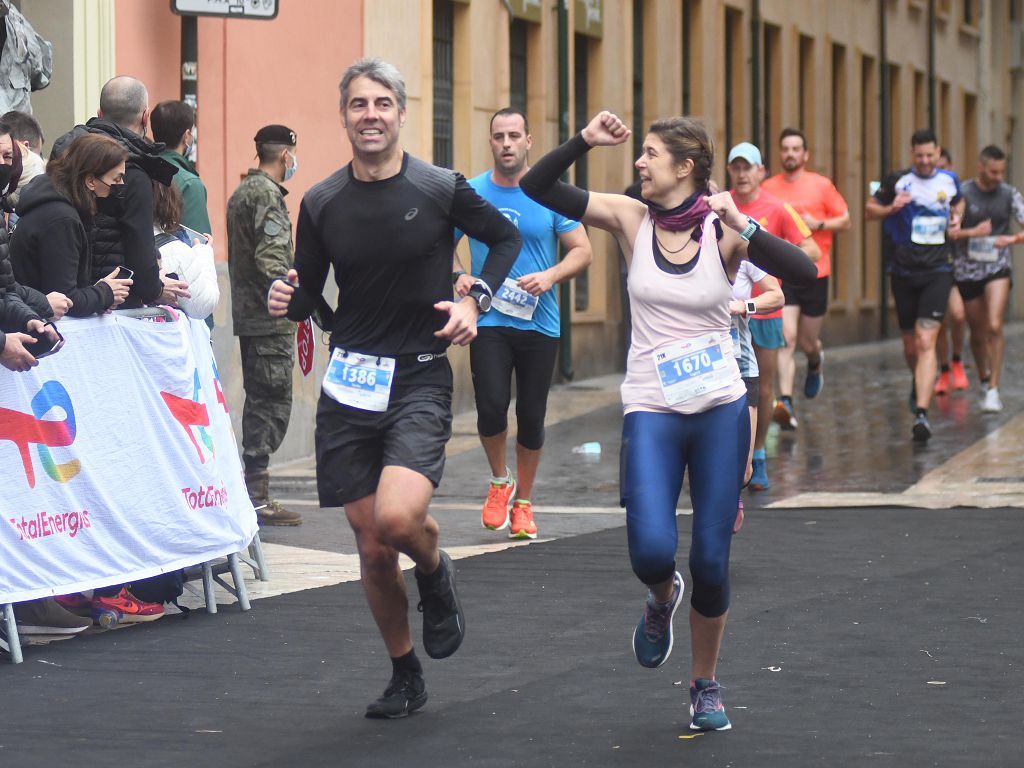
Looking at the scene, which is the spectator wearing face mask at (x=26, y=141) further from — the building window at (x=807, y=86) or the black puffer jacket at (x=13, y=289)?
the building window at (x=807, y=86)

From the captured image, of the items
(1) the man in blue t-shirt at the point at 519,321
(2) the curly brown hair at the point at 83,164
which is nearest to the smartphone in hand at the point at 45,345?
(2) the curly brown hair at the point at 83,164

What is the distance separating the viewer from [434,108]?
18.8 metres

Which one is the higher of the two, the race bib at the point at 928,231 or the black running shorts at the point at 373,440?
the race bib at the point at 928,231

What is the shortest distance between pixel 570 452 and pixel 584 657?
7808mm

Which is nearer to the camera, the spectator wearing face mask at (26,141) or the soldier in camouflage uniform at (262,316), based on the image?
the spectator wearing face mask at (26,141)

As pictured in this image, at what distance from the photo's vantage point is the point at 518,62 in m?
21.1

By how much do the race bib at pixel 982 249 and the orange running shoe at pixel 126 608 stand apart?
11432 millimetres

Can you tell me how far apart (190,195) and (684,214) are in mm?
3861

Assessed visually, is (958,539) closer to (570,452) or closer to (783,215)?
(783,215)

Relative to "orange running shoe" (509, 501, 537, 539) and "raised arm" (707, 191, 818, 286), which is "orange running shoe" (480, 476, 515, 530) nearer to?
"orange running shoe" (509, 501, 537, 539)

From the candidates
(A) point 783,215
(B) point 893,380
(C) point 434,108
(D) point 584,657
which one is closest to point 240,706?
(D) point 584,657

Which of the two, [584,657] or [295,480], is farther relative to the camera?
[295,480]

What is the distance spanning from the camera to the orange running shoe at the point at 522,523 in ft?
35.0

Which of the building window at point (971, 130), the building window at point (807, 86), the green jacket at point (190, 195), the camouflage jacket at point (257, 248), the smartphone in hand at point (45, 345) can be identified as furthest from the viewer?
the building window at point (971, 130)
